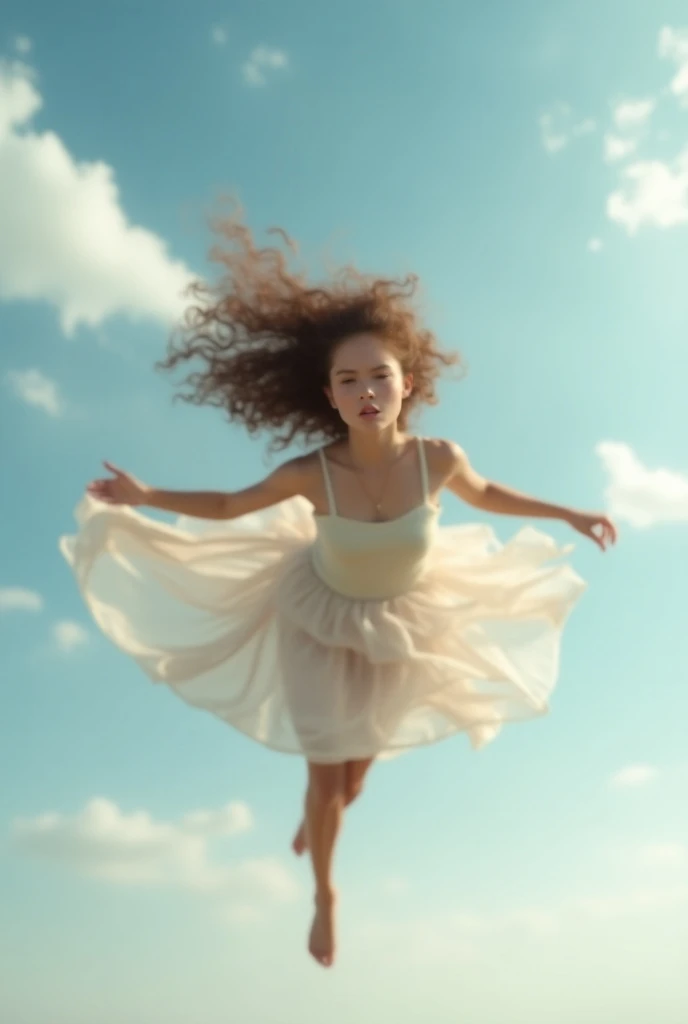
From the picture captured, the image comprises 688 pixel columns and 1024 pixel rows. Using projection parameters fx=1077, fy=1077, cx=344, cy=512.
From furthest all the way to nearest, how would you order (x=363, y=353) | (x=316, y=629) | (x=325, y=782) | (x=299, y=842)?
1. (x=299, y=842)
2. (x=316, y=629)
3. (x=363, y=353)
4. (x=325, y=782)

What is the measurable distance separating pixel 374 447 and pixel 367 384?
0.29 m

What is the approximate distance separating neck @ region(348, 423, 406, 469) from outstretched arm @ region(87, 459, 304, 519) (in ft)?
0.76

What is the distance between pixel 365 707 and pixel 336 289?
173cm

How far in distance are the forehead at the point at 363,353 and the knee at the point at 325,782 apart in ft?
4.92

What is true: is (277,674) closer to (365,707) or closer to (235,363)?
(365,707)

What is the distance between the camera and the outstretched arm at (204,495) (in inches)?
157

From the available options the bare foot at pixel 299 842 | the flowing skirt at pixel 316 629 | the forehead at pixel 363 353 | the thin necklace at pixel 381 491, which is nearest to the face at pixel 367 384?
the forehead at pixel 363 353

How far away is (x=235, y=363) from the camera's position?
4621 mm

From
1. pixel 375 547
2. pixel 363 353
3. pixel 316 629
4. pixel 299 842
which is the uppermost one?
pixel 363 353

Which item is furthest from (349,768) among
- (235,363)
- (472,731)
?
(235,363)

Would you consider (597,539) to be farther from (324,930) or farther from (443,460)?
(324,930)

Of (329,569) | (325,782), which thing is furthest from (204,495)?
(325,782)

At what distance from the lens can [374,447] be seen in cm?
423

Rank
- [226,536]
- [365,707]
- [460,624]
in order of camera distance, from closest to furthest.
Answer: [365,707] → [460,624] → [226,536]
